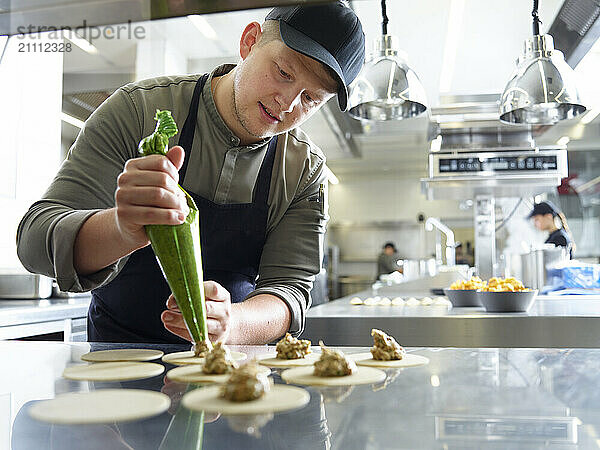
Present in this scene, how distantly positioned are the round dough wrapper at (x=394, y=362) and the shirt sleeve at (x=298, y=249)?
439 mm

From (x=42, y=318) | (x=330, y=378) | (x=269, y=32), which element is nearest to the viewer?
(x=330, y=378)

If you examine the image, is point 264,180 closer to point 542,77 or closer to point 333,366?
point 333,366

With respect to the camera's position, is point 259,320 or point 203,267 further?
point 203,267

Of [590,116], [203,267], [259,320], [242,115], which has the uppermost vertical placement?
[590,116]

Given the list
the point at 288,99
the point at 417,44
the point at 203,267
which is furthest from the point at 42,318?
the point at 417,44

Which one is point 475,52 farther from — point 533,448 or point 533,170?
point 533,448

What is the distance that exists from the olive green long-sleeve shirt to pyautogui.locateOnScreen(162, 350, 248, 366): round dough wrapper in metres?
0.35

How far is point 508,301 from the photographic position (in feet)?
6.64

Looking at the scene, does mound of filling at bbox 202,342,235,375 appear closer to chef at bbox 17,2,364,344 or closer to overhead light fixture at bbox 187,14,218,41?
chef at bbox 17,2,364,344

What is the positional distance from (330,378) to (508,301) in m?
1.52

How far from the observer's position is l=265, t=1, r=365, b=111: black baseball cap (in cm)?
112

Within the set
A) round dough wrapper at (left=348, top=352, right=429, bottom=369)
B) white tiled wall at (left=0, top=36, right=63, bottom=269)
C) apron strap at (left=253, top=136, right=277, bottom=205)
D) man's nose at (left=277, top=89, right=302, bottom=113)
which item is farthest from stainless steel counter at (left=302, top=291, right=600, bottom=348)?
white tiled wall at (left=0, top=36, right=63, bottom=269)

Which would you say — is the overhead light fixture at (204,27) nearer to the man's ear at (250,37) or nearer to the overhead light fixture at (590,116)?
the man's ear at (250,37)

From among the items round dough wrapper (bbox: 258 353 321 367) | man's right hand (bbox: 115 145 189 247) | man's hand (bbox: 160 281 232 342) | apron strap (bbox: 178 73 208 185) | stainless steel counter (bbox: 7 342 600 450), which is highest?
apron strap (bbox: 178 73 208 185)
